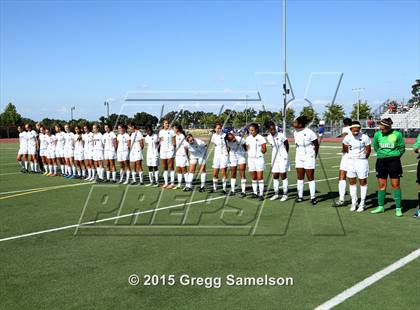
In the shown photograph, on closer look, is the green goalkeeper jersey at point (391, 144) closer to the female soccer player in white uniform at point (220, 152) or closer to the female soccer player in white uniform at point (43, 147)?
the female soccer player in white uniform at point (220, 152)

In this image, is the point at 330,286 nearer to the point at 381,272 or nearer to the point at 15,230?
the point at 381,272

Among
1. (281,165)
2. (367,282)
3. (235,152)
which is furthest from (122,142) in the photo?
(367,282)

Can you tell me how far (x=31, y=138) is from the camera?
18984 mm

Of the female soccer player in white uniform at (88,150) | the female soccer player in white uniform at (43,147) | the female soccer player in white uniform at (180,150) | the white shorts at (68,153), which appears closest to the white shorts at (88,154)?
the female soccer player in white uniform at (88,150)

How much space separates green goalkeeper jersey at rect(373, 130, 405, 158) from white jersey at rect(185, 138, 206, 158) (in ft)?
18.5

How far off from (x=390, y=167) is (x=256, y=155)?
3.49m

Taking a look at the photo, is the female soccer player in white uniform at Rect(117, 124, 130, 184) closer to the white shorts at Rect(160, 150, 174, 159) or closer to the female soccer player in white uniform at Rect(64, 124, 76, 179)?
the white shorts at Rect(160, 150, 174, 159)

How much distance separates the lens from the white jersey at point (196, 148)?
13.5m

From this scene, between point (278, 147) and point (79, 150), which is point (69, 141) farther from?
point (278, 147)

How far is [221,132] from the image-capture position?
42.5 ft

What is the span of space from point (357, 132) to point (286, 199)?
8.52ft

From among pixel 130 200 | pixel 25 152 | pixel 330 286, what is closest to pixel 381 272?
pixel 330 286

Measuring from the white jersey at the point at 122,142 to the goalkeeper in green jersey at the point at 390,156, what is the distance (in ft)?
28.2

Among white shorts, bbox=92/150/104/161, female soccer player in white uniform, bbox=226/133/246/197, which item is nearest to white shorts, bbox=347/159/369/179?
female soccer player in white uniform, bbox=226/133/246/197
